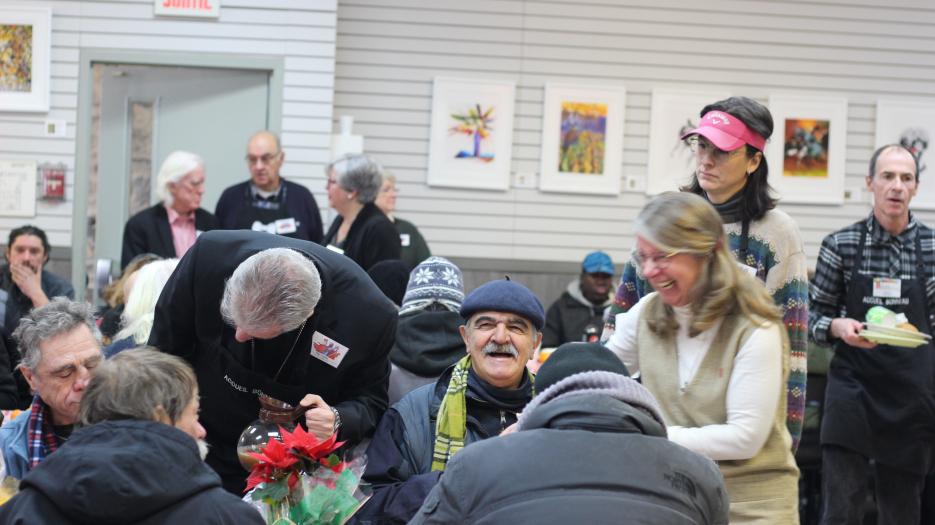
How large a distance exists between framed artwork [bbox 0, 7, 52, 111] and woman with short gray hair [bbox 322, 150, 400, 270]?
366 cm

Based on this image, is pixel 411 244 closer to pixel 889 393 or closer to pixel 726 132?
pixel 889 393

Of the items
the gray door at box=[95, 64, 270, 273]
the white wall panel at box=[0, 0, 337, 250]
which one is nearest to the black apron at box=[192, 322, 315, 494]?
the white wall panel at box=[0, 0, 337, 250]

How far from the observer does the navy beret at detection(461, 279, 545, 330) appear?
396 cm

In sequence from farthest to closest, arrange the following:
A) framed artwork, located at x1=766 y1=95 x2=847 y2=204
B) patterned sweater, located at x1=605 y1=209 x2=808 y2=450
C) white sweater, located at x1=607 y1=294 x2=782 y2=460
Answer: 1. framed artwork, located at x1=766 y1=95 x2=847 y2=204
2. patterned sweater, located at x1=605 y1=209 x2=808 y2=450
3. white sweater, located at x1=607 y1=294 x2=782 y2=460

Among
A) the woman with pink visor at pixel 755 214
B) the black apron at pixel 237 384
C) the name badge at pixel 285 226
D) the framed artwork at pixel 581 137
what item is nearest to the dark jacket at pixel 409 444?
the black apron at pixel 237 384

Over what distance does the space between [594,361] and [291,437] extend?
46.7 inches

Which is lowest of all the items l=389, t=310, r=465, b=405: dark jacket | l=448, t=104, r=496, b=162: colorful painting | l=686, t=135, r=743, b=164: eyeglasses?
l=389, t=310, r=465, b=405: dark jacket

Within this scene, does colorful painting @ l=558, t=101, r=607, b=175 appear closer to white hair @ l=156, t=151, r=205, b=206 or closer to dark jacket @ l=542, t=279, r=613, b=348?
dark jacket @ l=542, t=279, r=613, b=348

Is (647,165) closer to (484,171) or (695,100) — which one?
(695,100)

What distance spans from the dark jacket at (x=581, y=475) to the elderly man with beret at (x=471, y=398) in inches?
58.9

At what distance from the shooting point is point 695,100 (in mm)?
10133

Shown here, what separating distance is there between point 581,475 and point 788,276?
1448mm

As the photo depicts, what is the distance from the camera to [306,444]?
3.28m

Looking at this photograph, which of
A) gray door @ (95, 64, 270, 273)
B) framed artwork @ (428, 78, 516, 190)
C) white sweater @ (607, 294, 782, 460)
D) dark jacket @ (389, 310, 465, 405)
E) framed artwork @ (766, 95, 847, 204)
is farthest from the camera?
framed artwork @ (766, 95, 847, 204)
